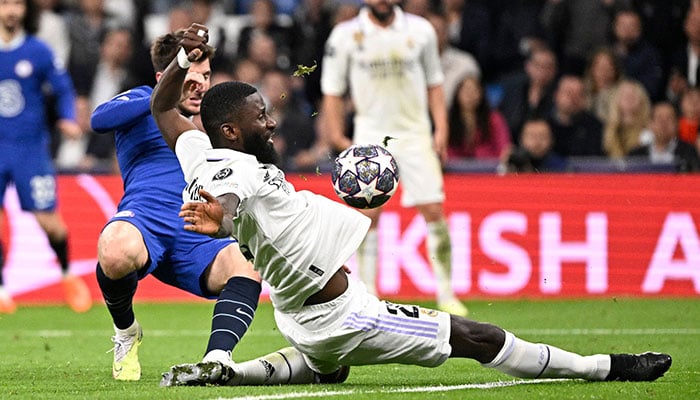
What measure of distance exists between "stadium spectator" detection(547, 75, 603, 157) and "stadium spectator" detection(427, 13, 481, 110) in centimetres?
106

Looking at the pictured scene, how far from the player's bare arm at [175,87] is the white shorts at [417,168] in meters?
5.07

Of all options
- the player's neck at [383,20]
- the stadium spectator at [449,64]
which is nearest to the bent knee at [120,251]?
the player's neck at [383,20]

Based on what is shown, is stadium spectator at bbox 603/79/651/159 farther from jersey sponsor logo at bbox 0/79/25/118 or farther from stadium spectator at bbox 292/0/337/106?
jersey sponsor logo at bbox 0/79/25/118

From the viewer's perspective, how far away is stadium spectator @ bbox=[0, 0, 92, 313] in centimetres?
1176

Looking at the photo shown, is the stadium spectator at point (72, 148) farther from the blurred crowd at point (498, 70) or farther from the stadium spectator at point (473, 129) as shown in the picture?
the stadium spectator at point (473, 129)

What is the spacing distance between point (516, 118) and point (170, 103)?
9.04 meters

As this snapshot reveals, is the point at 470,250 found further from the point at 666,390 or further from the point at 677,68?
the point at 666,390

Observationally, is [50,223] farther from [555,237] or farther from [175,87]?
[175,87]

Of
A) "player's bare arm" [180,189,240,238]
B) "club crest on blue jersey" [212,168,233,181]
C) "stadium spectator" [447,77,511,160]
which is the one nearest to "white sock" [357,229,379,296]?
"stadium spectator" [447,77,511,160]

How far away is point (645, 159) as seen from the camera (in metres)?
13.4

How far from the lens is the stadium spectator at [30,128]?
1176 cm

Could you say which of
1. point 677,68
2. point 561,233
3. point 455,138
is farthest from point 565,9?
point 561,233

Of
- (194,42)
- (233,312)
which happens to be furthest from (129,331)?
(194,42)

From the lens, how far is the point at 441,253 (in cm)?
1123
